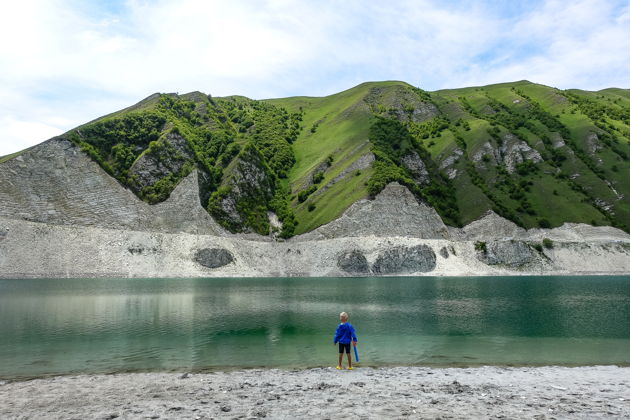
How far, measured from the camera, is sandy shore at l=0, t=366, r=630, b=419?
619 inches

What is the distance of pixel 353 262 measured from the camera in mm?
111438

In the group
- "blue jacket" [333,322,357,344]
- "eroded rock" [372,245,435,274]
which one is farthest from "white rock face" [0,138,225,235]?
"blue jacket" [333,322,357,344]

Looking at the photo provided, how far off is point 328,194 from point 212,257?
144 ft

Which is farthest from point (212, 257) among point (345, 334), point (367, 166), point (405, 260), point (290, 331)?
point (345, 334)

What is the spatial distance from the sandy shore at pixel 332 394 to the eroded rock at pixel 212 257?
89923mm

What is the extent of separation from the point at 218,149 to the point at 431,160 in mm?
76940

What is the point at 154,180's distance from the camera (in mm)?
132125

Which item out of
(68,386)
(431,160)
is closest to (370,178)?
(431,160)

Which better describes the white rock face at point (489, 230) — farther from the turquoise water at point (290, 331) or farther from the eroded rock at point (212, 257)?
the turquoise water at point (290, 331)

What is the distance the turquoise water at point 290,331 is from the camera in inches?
1025

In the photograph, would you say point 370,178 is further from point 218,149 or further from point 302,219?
point 218,149

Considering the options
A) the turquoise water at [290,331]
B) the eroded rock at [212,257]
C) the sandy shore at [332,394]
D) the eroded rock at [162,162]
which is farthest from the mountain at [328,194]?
the sandy shore at [332,394]

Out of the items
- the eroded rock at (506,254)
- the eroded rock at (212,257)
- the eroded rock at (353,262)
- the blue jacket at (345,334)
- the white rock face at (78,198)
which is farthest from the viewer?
the eroded rock at (506,254)

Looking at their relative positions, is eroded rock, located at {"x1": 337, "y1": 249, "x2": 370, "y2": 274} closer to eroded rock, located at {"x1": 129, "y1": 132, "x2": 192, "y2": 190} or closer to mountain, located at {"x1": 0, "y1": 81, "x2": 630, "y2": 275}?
→ mountain, located at {"x1": 0, "y1": 81, "x2": 630, "y2": 275}
